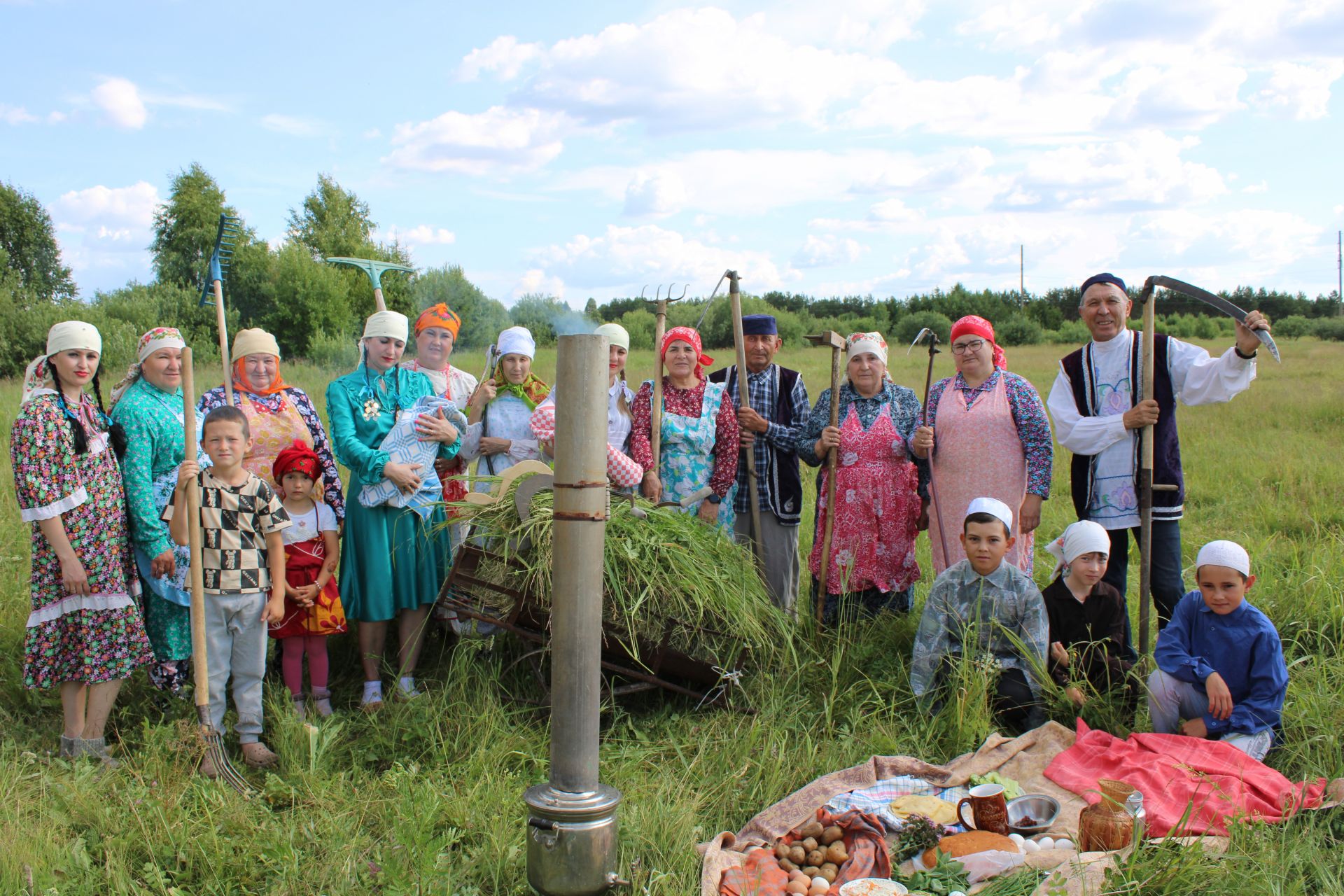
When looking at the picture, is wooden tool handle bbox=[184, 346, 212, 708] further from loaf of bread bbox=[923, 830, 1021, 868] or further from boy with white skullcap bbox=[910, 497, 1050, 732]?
boy with white skullcap bbox=[910, 497, 1050, 732]

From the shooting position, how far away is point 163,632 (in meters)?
4.09

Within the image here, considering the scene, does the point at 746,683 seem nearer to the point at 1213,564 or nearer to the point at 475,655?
the point at 475,655

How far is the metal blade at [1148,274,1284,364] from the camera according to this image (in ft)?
12.6

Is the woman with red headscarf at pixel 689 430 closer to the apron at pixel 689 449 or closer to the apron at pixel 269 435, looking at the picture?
the apron at pixel 689 449

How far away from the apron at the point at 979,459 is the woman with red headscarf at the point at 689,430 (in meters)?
1.04

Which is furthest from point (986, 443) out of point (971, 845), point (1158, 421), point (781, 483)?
point (971, 845)

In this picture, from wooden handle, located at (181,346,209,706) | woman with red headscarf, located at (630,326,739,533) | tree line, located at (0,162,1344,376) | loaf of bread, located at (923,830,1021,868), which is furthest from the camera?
tree line, located at (0,162,1344,376)

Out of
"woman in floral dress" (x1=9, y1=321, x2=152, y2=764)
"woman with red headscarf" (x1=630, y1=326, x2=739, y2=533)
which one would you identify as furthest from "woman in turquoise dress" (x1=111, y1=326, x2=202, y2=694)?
"woman with red headscarf" (x1=630, y1=326, x2=739, y2=533)

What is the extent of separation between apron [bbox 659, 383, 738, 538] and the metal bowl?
187 cm

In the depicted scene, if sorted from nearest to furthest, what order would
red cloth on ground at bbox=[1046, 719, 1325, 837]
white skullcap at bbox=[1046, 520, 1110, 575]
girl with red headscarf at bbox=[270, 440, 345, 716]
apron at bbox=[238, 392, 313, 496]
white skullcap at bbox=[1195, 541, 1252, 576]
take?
red cloth on ground at bbox=[1046, 719, 1325, 837]
white skullcap at bbox=[1195, 541, 1252, 576]
white skullcap at bbox=[1046, 520, 1110, 575]
girl with red headscarf at bbox=[270, 440, 345, 716]
apron at bbox=[238, 392, 313, 496]

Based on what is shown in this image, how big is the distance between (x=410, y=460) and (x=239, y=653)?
110 cm

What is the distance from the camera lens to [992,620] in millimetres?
3990

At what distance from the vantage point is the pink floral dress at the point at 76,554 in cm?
362

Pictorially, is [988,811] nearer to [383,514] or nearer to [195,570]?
[383,514]
